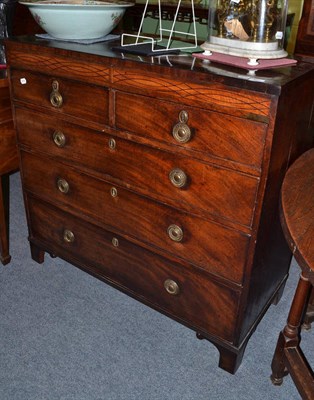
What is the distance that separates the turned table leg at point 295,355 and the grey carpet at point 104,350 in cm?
10

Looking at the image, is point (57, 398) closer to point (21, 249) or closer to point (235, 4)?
point (21, 249)

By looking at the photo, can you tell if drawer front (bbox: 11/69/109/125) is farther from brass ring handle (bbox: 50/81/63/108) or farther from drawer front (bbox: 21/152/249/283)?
drawer front (bbox: 21/152/249/283)

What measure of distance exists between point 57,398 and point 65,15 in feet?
4.60

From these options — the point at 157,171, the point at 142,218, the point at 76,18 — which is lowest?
the point at 142,218

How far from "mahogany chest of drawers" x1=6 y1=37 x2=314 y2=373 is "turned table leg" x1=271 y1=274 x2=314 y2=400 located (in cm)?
14

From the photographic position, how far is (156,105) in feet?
4.46

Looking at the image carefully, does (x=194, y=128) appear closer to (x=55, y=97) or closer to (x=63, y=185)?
(x=55, y=97)

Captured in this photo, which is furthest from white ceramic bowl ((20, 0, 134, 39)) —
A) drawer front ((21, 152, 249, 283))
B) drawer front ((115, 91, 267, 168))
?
drawer front ((21, 152, 249, 283))

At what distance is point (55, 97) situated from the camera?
164cm

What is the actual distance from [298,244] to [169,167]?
0.58 metres

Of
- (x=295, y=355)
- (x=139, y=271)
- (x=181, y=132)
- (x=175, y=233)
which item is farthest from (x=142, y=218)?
(x=295, y=355)

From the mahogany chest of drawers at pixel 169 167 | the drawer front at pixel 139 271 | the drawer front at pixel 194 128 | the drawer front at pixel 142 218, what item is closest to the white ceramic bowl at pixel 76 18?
the mahogany chest of drawers at pixel 169 167

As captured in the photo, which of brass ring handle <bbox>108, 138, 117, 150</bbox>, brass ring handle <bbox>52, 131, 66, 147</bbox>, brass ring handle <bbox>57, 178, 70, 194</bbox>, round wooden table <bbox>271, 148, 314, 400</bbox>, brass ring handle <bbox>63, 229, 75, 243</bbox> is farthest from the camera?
brass ring handle <bbox>63, 229, 75, 243</bbox>

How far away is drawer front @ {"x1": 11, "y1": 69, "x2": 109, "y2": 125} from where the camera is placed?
152 centimetres
